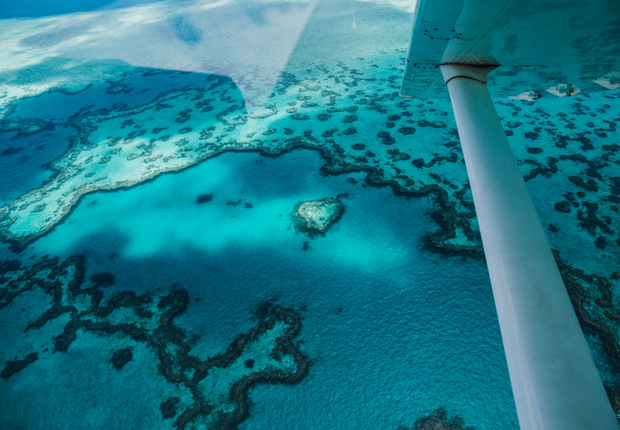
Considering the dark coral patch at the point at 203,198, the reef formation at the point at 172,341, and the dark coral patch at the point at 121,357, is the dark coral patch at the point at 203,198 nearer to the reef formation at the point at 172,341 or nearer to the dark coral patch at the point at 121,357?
the reef formation at the point at 172,341

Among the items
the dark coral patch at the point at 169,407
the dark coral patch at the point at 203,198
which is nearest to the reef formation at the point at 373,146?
the dark coral patch at the point at 203,198

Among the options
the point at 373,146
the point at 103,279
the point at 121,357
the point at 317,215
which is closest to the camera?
the point at 121,357

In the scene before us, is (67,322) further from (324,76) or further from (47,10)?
(47,10)

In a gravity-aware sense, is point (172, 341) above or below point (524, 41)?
below

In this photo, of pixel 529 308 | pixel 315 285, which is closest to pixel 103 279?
pixel 315 285

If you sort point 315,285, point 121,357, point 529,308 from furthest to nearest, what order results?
point 315,285 < point 121,357 < point 529,308

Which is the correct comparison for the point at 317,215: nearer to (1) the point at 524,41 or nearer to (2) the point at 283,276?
(2) the point at 283,276

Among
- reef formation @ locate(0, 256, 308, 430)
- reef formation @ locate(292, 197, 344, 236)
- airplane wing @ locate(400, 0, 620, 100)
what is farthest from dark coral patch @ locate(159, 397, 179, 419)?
airplane wing @ locate(400, 0, 620, 100)
